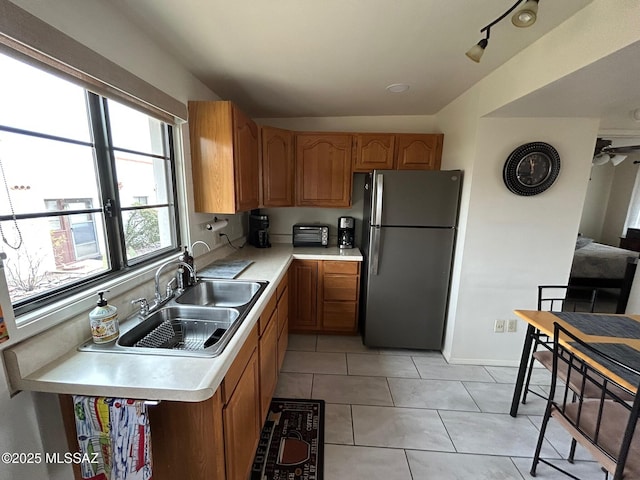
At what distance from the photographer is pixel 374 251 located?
7.95ft

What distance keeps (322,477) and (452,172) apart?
2.29 metres

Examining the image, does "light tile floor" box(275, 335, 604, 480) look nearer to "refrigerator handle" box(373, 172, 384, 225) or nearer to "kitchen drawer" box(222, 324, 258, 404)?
"kitchen drawer" box(222, 324, 258, 404)

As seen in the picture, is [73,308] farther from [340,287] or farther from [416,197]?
[416,197]

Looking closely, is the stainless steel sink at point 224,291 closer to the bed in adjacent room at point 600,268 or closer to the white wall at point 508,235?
the white wall at point 508,235

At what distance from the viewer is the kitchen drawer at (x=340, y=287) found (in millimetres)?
2738

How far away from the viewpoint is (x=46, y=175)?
3.50 ft

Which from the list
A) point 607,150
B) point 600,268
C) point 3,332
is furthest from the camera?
point 600,268

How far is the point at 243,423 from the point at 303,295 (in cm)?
158

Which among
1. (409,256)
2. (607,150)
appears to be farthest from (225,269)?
(607,150)

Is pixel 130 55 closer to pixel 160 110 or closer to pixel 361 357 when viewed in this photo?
pixel 160 110

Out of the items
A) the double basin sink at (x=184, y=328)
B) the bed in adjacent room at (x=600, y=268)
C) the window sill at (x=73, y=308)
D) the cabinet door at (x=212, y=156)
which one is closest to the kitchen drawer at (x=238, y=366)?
the double basin sink at (x=184, y=328)

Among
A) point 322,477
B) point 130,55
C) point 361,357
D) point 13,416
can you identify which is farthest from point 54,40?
point 361,357

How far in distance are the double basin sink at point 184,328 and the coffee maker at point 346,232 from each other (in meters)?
1.44

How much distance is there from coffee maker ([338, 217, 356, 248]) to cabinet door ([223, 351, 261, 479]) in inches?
71.4
